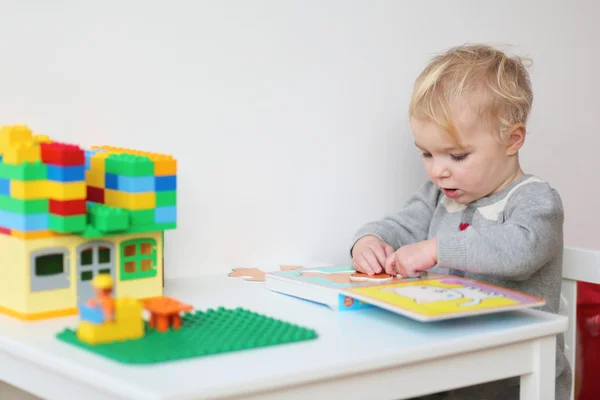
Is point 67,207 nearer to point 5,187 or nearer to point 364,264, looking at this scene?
point 5,187

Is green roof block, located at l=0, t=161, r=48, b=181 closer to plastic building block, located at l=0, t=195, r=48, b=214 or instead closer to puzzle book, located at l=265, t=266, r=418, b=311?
plastic building block, located at l=0, t=195, r=48, b=214

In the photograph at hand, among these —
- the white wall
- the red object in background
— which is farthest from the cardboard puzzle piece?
the red object in background

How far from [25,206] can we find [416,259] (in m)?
0.49

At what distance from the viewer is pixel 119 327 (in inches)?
30.4

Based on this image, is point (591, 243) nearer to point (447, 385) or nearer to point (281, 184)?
point (281, 184)

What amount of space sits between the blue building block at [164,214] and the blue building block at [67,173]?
0.10 meters

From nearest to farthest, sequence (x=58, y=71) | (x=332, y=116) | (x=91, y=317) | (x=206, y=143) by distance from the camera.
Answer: (x=91, y=317)
(x=58, y=71)
(x=206, y=143)
(x=332, y=116)

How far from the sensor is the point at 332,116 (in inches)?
52.8

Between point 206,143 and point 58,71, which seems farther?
point 206,143

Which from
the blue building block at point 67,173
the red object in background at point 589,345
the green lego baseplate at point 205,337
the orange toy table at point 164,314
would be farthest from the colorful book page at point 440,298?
the red object in background at point 589,345

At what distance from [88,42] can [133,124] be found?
0.12 m

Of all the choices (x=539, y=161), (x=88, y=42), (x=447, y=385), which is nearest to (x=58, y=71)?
(x=88, y=42)

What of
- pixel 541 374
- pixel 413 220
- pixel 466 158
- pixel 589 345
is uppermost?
pixel 466 158

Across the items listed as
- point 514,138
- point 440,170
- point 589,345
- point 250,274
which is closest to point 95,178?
point 250,274
